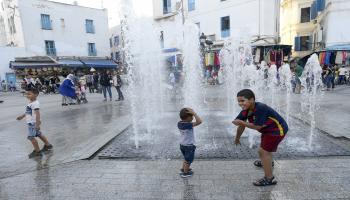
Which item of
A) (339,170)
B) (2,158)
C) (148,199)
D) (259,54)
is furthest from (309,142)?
(259,54)

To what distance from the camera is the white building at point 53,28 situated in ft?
91.9

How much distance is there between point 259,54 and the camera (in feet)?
75.6

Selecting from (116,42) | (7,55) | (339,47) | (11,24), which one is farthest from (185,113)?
(116,42)

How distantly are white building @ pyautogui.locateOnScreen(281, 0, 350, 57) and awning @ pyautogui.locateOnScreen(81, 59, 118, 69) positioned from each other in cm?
2188

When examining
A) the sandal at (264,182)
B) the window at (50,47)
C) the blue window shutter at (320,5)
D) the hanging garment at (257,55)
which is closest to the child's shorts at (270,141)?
the sandal at (264,182)

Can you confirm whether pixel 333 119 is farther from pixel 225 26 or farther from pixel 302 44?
pixel 302 44

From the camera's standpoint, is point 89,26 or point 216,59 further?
point 89,26

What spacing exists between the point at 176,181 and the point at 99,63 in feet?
99.6

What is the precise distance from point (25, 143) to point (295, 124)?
6837mm

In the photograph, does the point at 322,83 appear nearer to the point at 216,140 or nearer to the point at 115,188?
the point at 216,140

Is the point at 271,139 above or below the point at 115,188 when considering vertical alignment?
above

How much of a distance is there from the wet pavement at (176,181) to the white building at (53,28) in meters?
28.1

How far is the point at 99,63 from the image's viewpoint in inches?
1271

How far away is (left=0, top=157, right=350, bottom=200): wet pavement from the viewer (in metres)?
3.47
